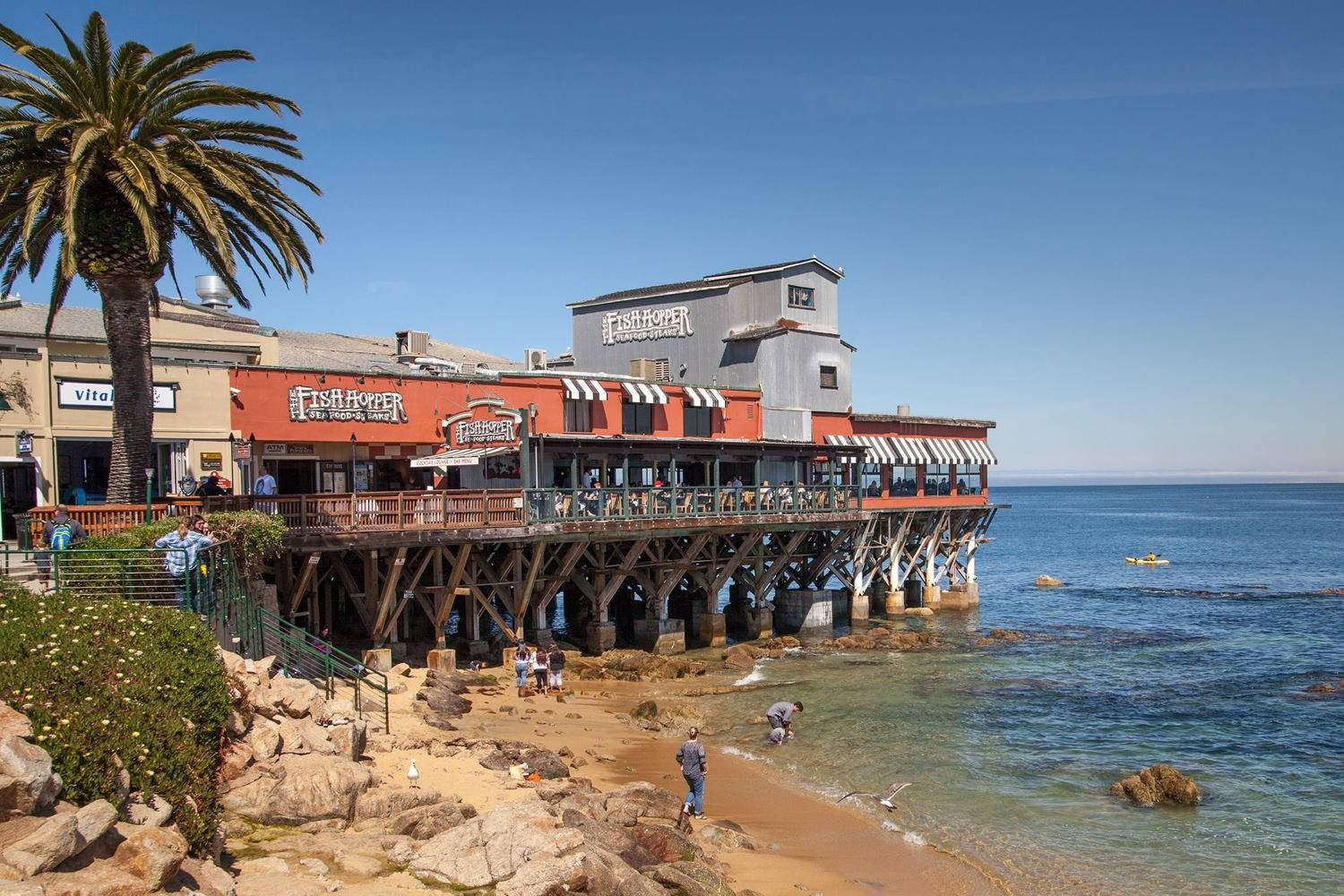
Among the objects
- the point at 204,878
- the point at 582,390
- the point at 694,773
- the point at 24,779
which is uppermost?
the point at 582,390

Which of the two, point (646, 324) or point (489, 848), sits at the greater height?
point (646, 324)

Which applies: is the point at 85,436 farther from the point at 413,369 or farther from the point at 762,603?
the point at 762,603

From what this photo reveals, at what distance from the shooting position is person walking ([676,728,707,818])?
18188 millimetres

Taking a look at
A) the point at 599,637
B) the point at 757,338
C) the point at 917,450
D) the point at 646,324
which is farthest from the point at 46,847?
the point at 917,450

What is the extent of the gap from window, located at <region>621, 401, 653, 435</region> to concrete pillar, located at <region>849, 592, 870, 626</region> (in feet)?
40.3

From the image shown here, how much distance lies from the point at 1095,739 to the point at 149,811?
21506 millimetres

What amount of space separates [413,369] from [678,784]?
724 inches

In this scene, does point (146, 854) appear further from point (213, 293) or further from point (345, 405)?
point (213, 293)

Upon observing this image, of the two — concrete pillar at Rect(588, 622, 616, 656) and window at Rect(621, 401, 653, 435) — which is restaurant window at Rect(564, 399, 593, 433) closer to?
window at Rect(621, 401, 653, 435)

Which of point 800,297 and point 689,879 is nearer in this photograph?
point 689,879

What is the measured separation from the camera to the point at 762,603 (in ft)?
127

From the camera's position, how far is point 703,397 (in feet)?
130

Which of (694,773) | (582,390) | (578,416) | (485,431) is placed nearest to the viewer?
(694,773)

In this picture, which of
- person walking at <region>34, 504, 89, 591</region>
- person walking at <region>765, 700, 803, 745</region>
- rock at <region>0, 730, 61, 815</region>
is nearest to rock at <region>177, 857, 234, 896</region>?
rock at <region>0, 730, 61, 815</region>
